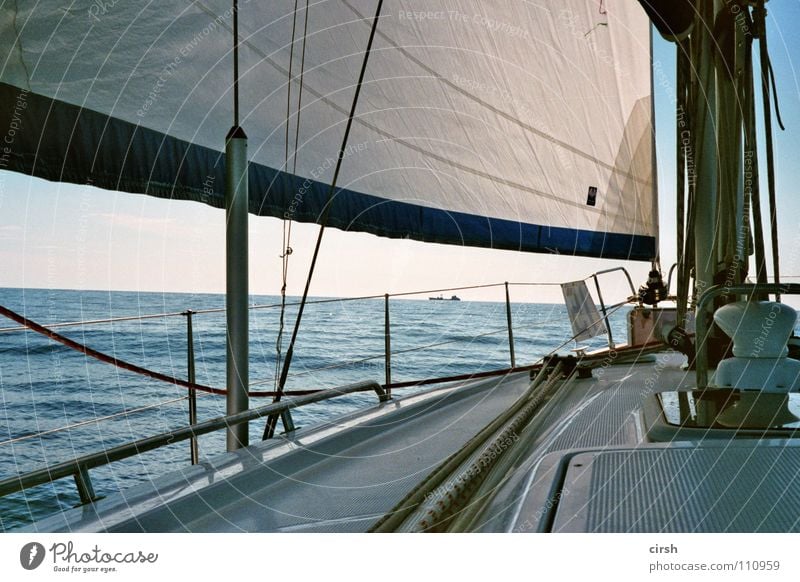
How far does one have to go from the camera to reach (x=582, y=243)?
1824mm

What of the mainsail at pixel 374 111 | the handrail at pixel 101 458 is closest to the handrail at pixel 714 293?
the handrail at pixel 101 458

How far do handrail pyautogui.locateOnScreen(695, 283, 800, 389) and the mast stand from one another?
570 mm

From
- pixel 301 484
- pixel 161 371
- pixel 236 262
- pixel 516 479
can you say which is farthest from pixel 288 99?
pixel 161 371

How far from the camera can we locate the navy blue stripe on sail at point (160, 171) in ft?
2.35

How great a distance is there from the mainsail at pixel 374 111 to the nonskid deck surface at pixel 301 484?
0.34 meters

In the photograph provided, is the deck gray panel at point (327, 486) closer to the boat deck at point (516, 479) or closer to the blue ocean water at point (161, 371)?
the boat deck at point (516, 479)

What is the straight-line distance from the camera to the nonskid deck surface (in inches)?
24.0

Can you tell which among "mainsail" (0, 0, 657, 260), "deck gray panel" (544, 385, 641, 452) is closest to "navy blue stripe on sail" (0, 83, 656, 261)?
"mainsail" (0, 0, 657, 260)

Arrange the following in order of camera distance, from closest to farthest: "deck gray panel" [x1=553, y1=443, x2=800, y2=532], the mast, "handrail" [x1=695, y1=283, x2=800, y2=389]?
"deck gray panel" [x1=553, y1=443, x2=800, y2=532] → "handrail" [x1=695, y1=283, x2=800, y2=389] → the mast

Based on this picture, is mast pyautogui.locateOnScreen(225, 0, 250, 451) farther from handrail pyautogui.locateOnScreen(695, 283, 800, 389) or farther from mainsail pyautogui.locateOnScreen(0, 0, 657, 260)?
handrail pyautogui.locateOnScreen(695, 283, 800, 389)

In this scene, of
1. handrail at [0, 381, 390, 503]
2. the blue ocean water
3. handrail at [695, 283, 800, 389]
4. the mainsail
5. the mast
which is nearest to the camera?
handrail at [0, 381, 390, 503]

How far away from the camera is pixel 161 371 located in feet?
21.4

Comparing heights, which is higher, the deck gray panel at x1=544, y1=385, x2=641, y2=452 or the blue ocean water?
the deck gray panel at x1=544, y1=385, x2=641, y2=452
